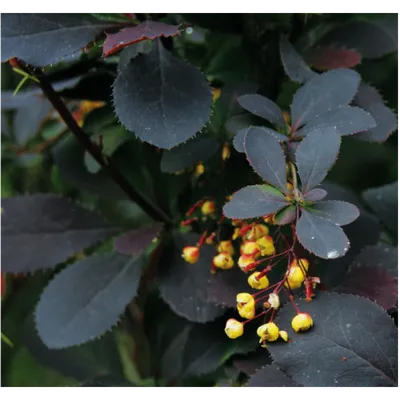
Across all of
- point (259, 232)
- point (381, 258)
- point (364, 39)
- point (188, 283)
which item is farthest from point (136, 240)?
point (364, 39)

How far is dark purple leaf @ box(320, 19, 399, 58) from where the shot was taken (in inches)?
30.1

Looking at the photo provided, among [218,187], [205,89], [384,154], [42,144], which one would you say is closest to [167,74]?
[205,89]

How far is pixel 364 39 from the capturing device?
78 centimetres

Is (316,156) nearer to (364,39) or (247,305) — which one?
(247,305)

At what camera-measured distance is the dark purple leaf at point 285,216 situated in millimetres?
518

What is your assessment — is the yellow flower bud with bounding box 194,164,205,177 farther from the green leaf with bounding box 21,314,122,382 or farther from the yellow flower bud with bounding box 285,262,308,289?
the green leaf with bounding box 21,314,122,382

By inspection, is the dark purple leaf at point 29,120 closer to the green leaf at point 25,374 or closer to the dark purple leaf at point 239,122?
the green leaf at point 25,374

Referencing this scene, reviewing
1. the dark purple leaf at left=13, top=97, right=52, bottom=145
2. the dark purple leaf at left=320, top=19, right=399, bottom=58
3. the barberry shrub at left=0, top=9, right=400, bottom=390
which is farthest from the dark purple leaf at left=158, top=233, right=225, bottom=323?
the dark purple leaf at left=13, top=97, right=52, bottom=145

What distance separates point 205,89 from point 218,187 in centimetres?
13

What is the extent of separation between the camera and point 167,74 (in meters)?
0.63

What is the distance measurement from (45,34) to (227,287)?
0.33 metres

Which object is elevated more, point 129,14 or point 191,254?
point 129,14

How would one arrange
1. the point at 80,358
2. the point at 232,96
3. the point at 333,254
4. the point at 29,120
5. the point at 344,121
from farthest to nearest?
the point at 29,120, the point at 80,358, the point at 232,96, the point at 344,121, the point at 333,254

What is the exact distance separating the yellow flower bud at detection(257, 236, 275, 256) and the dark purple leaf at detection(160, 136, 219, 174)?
146 millimetres
